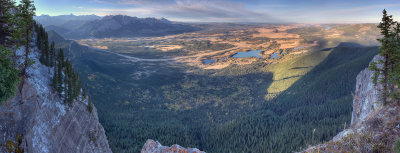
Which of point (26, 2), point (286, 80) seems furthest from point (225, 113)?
point (26, 2)

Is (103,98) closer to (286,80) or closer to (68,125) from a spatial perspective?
(68,125)

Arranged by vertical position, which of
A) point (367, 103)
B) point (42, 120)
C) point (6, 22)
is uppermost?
point (6, 22)

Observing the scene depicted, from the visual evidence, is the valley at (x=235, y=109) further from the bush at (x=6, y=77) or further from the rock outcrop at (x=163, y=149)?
the bush at (x=6, y=77)

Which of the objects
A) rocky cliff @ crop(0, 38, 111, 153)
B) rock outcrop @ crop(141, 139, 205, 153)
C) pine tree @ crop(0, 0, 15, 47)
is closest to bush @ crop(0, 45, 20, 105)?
rocky cliff @ crop(0, 38, 111, 153)

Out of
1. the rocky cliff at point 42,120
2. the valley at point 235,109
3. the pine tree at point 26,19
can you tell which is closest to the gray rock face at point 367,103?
the valley at point 235,109

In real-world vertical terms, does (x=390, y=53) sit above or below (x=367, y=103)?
above

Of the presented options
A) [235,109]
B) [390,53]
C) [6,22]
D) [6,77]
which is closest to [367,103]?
[390,53]

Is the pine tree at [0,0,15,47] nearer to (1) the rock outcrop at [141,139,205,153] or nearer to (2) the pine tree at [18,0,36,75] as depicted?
(2) the pine tree at [18,0,36,75]

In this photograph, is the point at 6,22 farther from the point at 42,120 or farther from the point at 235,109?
the point at 235,109
